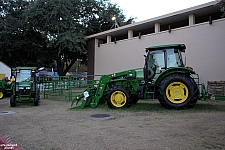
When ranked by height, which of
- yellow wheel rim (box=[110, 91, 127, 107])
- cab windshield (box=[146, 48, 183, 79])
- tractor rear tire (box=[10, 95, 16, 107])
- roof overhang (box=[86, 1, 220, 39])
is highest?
roof overhang (box=[86, 1, 220, 39])

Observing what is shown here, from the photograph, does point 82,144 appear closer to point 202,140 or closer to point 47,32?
point 202,140

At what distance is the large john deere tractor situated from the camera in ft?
26.0

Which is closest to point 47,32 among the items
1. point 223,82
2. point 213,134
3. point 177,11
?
point 177,11

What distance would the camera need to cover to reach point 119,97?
889 centimetres

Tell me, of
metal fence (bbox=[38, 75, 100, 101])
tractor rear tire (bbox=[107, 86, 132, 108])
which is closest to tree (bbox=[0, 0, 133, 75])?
metal fence (bbox=[38, 75, 100, 101])

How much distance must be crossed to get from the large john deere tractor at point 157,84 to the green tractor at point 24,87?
3.58m

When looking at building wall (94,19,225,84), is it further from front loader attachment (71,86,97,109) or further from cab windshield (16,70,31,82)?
cab windshield (16,70,31,82)

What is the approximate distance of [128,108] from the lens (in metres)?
8.83

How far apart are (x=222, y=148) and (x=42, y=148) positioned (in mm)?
3541

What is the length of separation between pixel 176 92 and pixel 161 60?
1488 mm

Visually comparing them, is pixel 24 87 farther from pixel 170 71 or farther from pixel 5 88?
pixel 170 71

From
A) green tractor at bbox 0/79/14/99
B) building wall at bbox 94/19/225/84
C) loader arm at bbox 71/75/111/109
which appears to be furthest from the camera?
green tractor at bbox 0/79/14/99

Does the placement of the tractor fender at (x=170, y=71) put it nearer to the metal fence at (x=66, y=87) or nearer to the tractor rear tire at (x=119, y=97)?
the tractor rear tire at (x=119, y=97)

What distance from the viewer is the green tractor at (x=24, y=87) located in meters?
11.2
